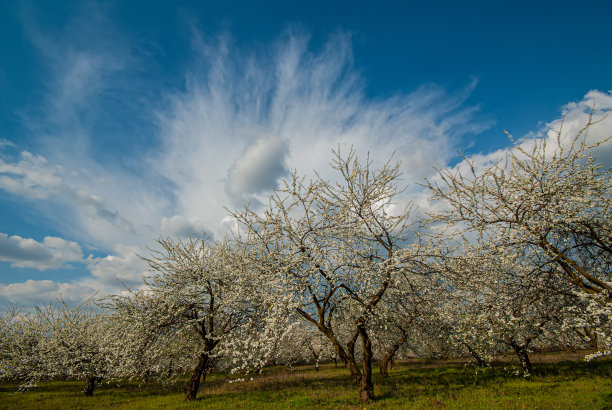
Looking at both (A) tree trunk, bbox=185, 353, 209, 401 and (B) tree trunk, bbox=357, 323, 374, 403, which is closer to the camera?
(B) tree trunk, bbox=357, 323, 374, 403

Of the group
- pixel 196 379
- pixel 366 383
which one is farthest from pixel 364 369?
pixel 196 379

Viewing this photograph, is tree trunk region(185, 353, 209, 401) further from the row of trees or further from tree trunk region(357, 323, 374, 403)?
tree trunk region(357, 323, 374, 403)

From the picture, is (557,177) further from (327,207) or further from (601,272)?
(327,207)

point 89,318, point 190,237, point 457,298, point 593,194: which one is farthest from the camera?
point 89,318

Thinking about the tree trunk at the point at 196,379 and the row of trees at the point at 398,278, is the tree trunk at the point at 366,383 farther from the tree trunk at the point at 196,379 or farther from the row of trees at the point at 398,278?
the tree trunk at the point at 196,379

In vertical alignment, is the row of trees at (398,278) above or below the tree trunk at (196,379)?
above

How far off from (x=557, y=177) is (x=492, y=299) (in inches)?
209

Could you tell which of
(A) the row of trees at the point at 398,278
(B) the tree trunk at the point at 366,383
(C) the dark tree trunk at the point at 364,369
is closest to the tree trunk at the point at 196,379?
(A) the row of trees at the point at 398,278

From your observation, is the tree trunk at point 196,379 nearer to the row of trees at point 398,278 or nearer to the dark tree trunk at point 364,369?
the row of trees at point 398,278

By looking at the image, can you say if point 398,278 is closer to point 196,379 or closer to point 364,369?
point 364,369

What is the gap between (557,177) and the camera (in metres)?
→ 10.0

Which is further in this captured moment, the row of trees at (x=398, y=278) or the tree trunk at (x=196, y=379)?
the tree trunk at (x=196, y=379)

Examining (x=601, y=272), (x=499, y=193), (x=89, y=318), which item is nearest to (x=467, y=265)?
(x=499, y=193)

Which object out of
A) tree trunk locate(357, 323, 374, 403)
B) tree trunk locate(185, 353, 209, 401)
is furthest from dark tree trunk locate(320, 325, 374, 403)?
tree trunk locate(185, 353, 209, 401)
